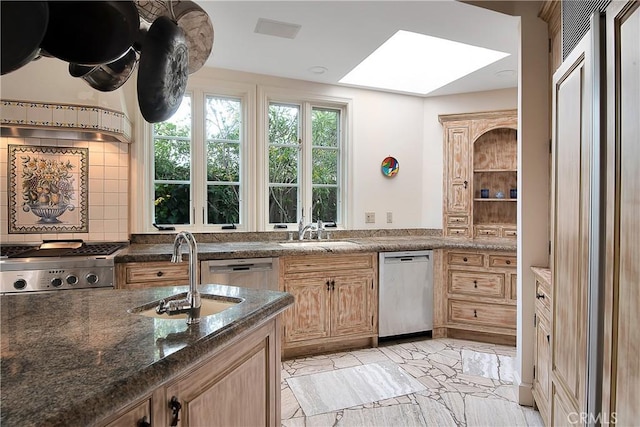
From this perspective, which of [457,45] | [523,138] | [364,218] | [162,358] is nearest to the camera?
[162,358]

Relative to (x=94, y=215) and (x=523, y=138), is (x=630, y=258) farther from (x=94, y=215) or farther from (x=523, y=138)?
(x=94, y=215)

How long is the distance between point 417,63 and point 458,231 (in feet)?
5.88

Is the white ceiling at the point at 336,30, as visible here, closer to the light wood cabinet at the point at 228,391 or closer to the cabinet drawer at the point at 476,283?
the cabinet drawer at the point at 476,283

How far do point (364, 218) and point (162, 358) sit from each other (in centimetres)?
326

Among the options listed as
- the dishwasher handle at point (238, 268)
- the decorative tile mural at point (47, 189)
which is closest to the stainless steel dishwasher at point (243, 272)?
the dishwasher handle at point (238, 268)

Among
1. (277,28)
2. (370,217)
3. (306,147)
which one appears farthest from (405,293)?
(277,28)

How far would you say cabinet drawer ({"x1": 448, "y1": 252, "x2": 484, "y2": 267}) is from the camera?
135 inches

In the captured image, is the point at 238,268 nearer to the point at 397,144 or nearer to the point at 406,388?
the point at 406,388

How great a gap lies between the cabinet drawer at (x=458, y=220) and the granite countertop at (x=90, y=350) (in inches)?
120

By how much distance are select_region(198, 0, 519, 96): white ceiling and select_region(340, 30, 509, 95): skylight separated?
17 cm

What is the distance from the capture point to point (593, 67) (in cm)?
107

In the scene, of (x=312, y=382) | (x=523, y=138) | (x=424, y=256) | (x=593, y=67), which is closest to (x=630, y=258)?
(x=593, y=67)

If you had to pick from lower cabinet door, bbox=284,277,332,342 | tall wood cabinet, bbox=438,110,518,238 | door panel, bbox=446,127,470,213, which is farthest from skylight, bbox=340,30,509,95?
lower cabinet door, bbox=284,277,332,342

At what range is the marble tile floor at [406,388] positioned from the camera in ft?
7.22
